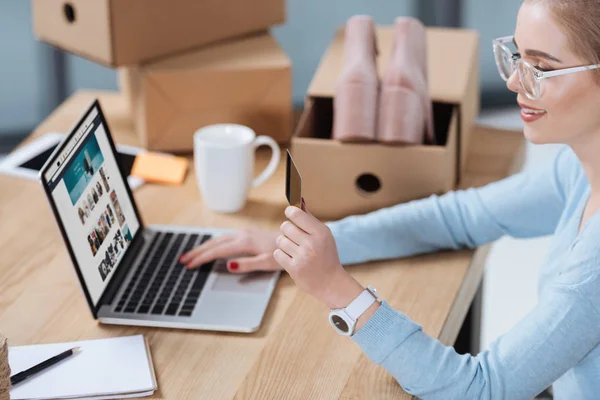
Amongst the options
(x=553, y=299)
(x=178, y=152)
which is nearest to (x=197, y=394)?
(x=553, y=299)

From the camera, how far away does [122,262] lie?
134 centimetres

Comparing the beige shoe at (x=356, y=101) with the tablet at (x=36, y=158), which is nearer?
the beige shoe at (x=356, y=101)

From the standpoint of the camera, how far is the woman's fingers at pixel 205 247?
1382 mm

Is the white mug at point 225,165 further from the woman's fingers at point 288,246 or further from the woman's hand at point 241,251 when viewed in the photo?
the woman's fingers at point 288,246

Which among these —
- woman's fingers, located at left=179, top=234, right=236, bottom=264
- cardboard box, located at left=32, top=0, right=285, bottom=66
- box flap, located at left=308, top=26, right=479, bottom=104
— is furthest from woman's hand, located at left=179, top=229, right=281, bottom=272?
cardboard box, located at left=32, top=0, right=285, bottom=66

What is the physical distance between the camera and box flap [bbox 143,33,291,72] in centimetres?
173

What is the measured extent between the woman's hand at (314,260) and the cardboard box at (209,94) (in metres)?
0.67

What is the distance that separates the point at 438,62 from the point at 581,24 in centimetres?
72

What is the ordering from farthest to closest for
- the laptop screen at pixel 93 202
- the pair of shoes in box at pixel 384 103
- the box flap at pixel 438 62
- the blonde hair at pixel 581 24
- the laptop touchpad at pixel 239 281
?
1. the box flap at pixel 438 62
2. the pair of shoes in box at pixel 384 103
3. the laptop touchpad at pixel 239 281
4. the laptop screen at pixel 93 202
5. the blonde hair at pixel 581 24

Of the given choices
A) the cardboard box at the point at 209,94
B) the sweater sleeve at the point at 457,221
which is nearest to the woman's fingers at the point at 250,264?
the sweater sleeve at the point at 457,221

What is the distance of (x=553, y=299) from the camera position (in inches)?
42.8

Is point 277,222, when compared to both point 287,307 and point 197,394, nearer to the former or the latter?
point 287,307

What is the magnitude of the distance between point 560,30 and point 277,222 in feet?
2.03

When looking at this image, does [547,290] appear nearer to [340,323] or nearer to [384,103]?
[340,323]
